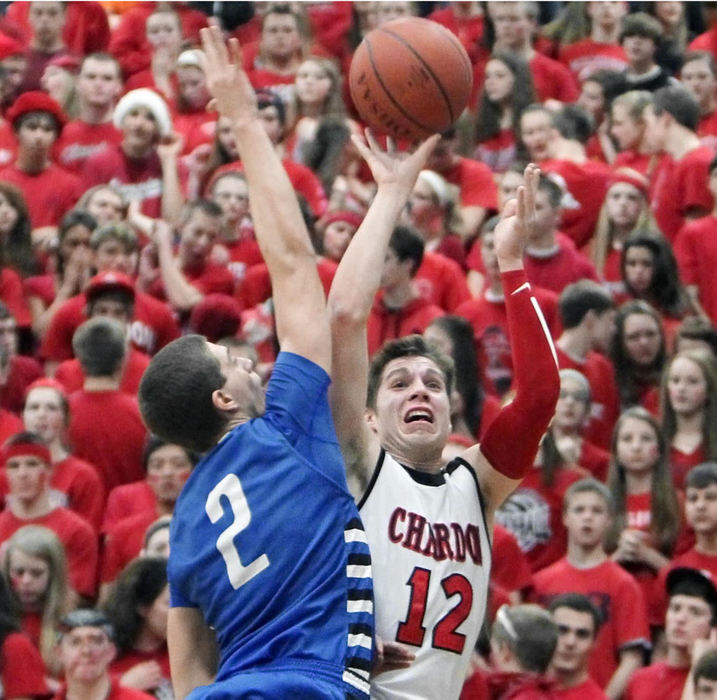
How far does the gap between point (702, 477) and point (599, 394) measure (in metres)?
1.12

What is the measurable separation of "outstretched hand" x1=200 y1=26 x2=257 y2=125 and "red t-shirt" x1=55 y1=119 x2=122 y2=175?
5.95 metres

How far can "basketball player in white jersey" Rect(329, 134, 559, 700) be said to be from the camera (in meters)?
4.56

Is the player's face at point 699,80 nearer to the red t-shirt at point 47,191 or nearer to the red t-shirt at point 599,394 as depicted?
the red t-shirt at point 599,394

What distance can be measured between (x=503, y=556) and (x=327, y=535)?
3177 millimetres

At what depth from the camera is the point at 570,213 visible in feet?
32.3

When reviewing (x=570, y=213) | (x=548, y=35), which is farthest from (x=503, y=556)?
(x=548, y=35)

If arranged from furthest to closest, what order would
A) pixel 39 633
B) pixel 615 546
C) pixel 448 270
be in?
pixel 448 270, pixel 615 546, pixel 39 633

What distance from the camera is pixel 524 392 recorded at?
16.1 ft

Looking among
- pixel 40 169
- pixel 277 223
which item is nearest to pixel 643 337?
pixel 40 169

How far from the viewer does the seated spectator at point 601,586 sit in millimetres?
7133

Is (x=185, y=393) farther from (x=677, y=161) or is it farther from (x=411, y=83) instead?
(x=677, y=161)

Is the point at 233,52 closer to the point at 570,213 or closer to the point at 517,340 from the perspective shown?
the point at 517,340

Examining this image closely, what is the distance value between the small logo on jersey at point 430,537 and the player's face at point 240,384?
0.58 metres

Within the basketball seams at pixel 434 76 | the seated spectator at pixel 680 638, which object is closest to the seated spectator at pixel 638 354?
the seated spectator at pixel 680 638
